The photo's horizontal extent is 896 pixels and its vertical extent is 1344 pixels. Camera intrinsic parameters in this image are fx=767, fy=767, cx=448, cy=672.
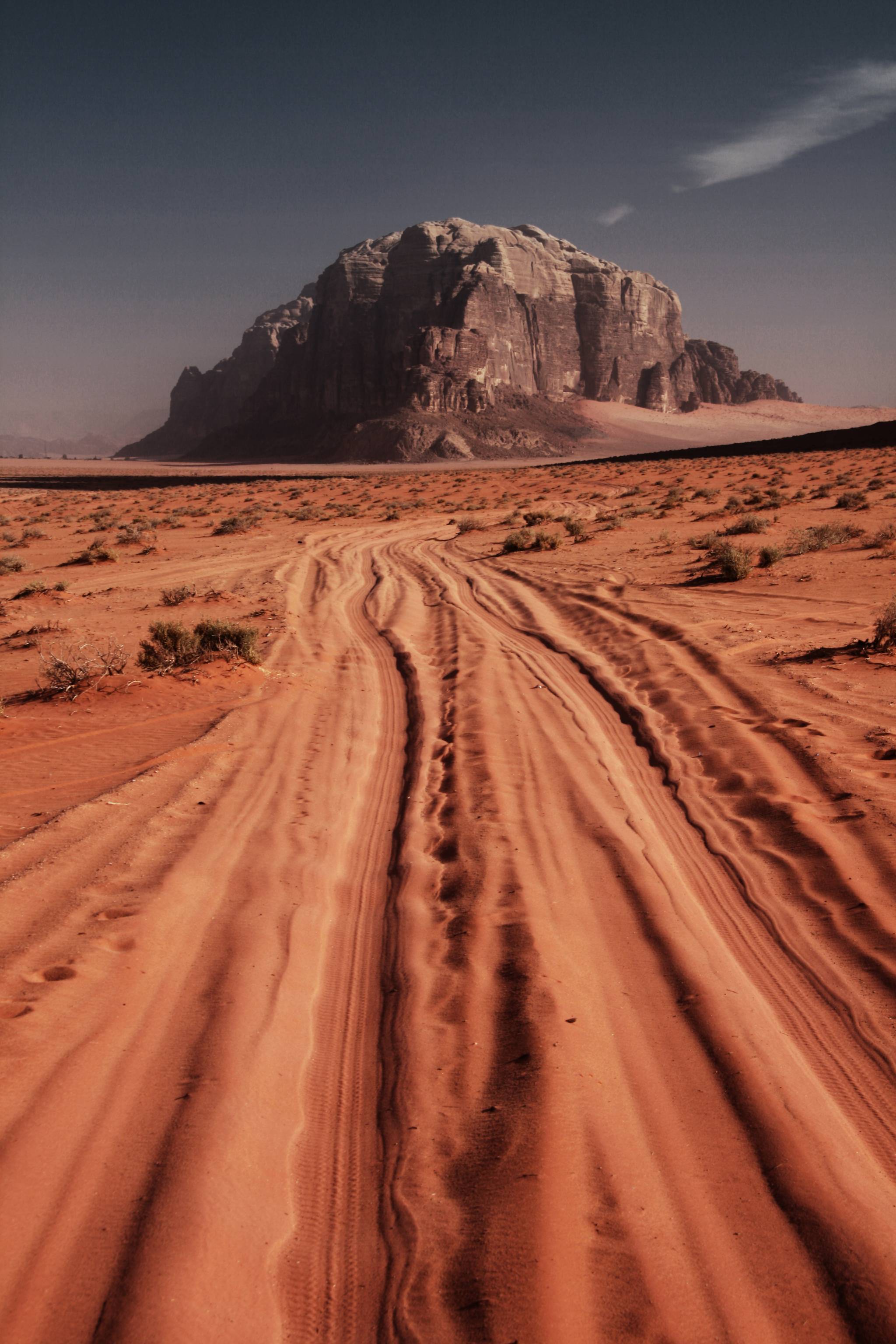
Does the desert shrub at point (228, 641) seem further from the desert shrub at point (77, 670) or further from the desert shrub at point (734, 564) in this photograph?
the desert shrub at point (734, 564)

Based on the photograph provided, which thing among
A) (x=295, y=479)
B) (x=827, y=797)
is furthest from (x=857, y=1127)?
(x=295, y=479)

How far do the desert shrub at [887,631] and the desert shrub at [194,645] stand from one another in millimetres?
7369

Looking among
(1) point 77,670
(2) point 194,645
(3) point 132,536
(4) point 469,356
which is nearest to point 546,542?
(2) point 194,645

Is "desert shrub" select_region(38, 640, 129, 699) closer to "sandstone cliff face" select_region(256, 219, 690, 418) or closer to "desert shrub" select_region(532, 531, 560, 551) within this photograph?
"desert shrub" select_region(532, 531, 560, 551)

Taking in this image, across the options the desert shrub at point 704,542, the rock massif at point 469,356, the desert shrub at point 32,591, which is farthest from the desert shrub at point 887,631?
the rock massif at point 469,356

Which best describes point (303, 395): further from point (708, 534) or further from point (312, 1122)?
point (312, 1122)

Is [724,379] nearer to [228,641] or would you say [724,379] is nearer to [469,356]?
[469,356]

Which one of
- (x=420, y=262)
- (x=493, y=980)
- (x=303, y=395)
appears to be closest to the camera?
(x=493, y=980)

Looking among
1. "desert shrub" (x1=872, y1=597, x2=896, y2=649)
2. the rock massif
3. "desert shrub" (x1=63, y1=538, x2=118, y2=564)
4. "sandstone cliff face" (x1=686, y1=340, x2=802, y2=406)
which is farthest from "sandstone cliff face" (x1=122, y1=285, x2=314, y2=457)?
"desert shrub" (x1=872, y1=597, x2=896, y2=649)

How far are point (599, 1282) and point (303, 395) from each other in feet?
476

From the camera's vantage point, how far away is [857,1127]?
298 cm

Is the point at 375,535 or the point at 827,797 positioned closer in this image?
the point at 827,797

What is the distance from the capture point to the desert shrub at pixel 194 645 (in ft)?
29.9

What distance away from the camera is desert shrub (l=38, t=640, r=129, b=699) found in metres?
8.45
